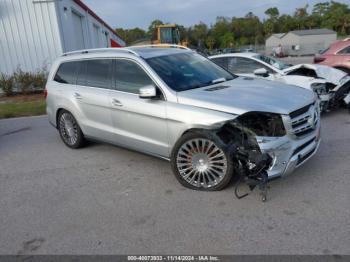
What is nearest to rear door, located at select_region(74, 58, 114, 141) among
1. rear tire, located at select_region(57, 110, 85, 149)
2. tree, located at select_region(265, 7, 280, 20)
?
rear tire, located at select_region(57, 110, 85, 149)

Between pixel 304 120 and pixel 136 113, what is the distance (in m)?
2.23

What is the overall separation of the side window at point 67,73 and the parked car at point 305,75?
3.74m

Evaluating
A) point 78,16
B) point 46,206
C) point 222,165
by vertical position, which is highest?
point 78,16

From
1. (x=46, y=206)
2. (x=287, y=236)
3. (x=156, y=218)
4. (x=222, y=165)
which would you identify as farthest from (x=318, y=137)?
(x=46, y=206)

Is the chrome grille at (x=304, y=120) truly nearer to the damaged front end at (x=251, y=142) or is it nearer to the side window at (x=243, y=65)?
the damaged front end at (x=251, y=142)

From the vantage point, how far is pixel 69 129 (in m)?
6.05

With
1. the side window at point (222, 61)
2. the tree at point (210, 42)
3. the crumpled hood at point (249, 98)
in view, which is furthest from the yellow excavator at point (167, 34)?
the tree at point (210, 42)

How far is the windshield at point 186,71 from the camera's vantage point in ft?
14.7

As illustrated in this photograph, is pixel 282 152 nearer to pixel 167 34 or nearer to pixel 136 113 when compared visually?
pixel 136 113

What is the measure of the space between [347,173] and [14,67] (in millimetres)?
13787

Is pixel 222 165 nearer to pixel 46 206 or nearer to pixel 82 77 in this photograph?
pixel 46 206

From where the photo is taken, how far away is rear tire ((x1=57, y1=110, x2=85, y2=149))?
5.86 meters

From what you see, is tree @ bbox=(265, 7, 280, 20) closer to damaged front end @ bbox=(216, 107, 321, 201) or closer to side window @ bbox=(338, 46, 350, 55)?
side window @ bbox=(338, 46, 350, 55)

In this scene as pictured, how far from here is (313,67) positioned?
293 inches
